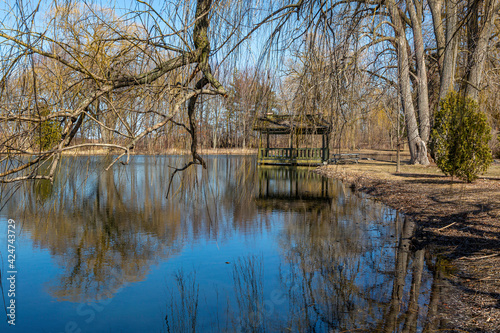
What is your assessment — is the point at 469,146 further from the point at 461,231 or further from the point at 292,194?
the point at 292,194

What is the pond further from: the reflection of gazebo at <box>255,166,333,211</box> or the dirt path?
the reflection of gazebo at <box>255,166,333,211</box>

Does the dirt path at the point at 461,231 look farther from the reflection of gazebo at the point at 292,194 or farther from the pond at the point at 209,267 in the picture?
the reflection of gazebo at the point at 292,194

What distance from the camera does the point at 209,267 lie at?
6062 millimetres

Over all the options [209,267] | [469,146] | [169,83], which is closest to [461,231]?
[209,267]

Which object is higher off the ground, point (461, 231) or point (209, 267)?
point (461, 231)

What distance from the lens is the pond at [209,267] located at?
12.9ft

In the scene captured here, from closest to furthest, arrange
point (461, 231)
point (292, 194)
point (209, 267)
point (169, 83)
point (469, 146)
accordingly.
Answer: point (169, 83) → point (209, 267) → point (461, 231) → point (469, 146) → point (292, 194)

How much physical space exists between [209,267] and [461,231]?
4.68 metres

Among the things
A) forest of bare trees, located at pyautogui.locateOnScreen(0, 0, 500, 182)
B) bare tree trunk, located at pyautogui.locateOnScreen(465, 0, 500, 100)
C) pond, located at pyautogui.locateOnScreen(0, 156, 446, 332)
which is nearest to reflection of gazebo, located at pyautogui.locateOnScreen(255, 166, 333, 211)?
pond, located at pyautogui.locateOnScreen(0, 156, 446, 332)

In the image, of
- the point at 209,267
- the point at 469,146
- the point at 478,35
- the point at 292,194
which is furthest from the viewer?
the point at 292,194

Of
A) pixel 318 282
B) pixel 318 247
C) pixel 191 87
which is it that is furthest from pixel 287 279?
pixel 191 87

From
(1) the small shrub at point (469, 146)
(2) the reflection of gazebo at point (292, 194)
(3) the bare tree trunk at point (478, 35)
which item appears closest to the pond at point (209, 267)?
(2) the reflection of gazebo at point (292, 194)

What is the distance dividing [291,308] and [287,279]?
0.95 metres

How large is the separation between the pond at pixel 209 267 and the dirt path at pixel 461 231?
300 mm
